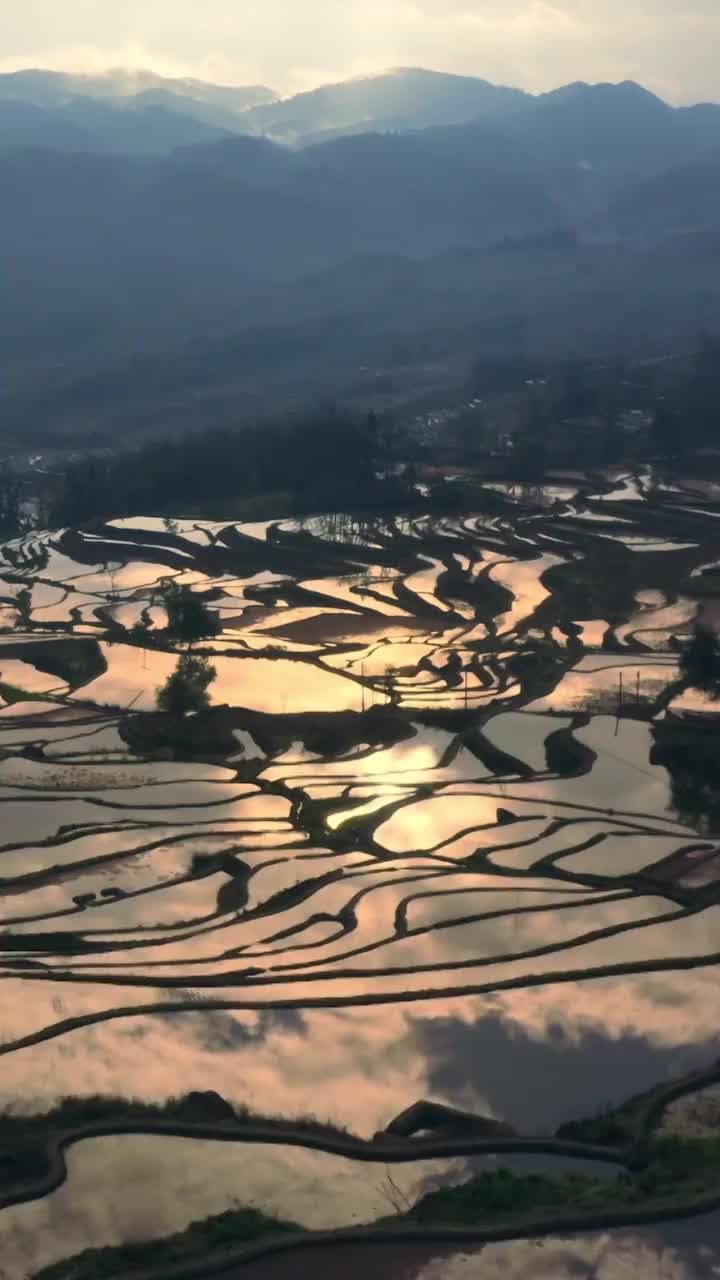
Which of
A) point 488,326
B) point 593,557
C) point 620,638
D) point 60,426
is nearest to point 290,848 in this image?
point 620,638

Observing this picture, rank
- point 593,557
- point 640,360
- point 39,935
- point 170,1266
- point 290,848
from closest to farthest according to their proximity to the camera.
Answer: point 170,1266
point 39,935
point 290,848
point 593,557
point 640,360

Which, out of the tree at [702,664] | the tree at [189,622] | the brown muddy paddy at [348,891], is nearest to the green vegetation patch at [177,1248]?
the brown muddy paddy at [348,891]

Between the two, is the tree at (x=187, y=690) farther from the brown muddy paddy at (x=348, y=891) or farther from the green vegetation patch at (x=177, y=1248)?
the green vegetation patch at (x=177, y=1248)

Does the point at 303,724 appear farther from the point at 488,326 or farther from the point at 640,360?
the point at 488,326

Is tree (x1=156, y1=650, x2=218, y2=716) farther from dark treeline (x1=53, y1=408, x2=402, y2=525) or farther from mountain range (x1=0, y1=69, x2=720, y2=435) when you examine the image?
mountain range (x1=0, y1=69, x2=720, y2=435)

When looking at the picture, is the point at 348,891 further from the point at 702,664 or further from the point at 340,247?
the point at 340,247

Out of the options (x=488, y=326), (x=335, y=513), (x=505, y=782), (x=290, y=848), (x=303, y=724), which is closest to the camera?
(x=290, y=848)
